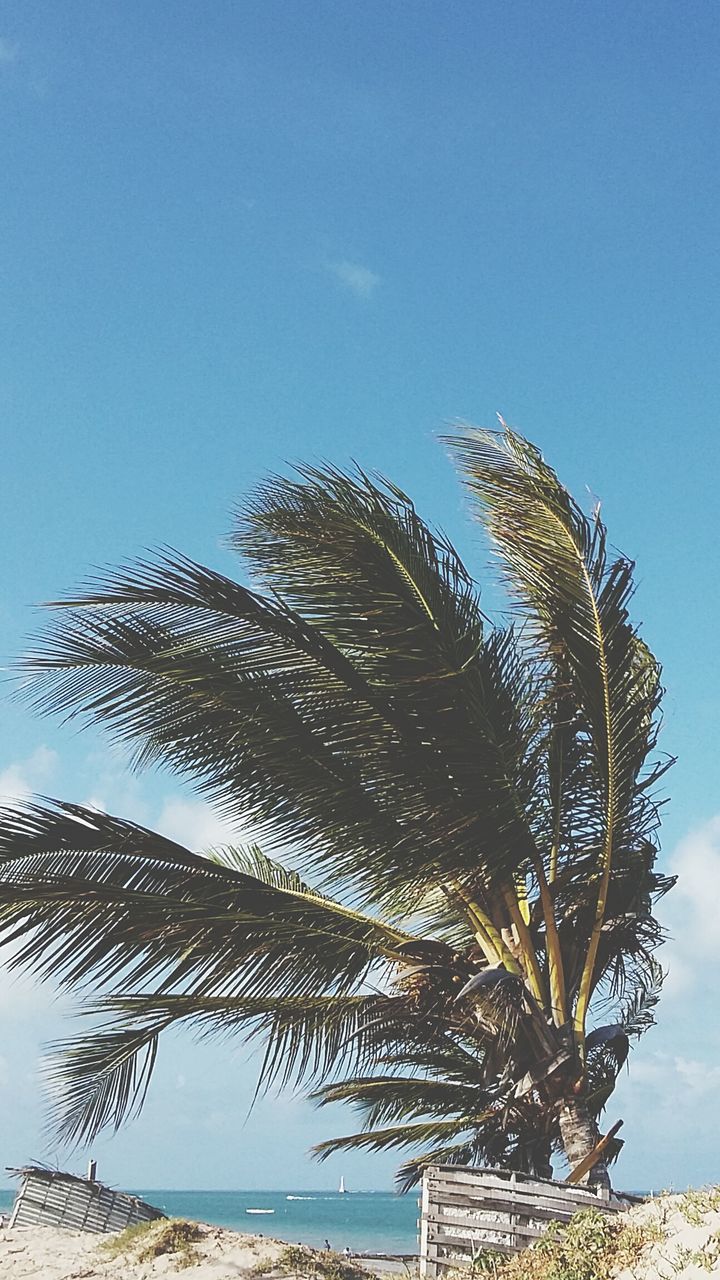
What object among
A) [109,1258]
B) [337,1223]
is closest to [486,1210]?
[109,1258]

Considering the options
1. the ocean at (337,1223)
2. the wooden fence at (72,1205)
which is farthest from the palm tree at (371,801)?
the ocean at (337,1223)

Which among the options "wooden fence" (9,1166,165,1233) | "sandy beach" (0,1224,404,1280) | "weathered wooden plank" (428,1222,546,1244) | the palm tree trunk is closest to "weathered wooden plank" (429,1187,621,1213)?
"weathered wooden plank" (428,1222,546,1244)

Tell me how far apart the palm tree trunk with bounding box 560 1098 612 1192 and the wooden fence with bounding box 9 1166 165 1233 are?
269 inches

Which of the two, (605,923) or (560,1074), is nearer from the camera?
(560,1074)

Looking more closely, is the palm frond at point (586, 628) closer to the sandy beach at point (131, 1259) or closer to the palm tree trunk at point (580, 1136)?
the palm tree trunk at point (580, 1136)

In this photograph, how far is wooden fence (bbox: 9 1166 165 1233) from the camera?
43.6ft

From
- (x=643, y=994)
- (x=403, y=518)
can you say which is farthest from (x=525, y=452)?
(x=643, y=994)

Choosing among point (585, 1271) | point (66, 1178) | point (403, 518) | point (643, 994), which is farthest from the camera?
point (66, 1178)

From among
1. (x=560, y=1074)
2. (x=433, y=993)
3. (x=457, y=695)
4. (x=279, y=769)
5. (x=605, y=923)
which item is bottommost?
(x=560, y=1074)

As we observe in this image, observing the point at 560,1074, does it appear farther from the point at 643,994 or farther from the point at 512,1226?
the point at 643,994

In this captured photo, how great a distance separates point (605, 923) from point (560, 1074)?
4.71 feet

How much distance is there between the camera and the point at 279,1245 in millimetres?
9633

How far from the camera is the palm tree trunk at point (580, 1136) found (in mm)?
8320

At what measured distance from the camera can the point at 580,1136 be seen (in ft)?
27.5
